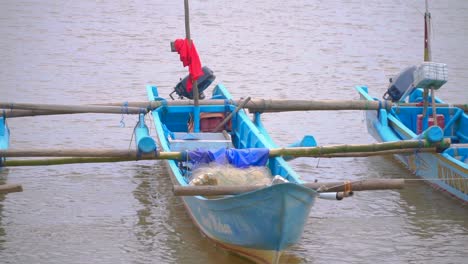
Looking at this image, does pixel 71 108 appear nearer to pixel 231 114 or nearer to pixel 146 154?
pixel 231 114

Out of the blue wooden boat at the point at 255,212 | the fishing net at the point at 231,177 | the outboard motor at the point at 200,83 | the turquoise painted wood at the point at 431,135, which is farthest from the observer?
the outboard motor at the point at 200,83

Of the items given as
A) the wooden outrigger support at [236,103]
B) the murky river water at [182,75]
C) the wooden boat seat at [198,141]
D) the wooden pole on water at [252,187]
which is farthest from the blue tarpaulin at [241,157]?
the wooden outrigger support at [236,103]

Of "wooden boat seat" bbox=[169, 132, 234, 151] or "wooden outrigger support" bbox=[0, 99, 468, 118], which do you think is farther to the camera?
"wooden outrigger support" bbox=[0, 99, 468, 118]

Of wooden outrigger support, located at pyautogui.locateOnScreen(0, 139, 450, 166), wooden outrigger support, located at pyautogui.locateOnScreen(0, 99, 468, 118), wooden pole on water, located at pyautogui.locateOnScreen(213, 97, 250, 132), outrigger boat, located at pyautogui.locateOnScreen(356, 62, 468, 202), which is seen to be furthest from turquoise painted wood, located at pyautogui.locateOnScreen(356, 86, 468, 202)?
wooden pole on water, located at pyautogui.locateOnScreen(213, 97, 250, 132)

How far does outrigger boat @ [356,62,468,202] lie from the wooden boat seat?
2.02 m

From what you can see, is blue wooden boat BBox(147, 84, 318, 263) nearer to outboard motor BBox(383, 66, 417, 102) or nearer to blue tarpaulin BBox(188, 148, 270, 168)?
blue tarpaulin BBox(188, 148, 270, 168)

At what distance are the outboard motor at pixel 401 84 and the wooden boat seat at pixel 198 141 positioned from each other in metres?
2.73

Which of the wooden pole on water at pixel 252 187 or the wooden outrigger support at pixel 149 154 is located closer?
the wooden pole on water at pixel 252 187

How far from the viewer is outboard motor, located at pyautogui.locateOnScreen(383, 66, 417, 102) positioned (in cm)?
1226

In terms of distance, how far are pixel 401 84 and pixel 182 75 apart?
215 inches

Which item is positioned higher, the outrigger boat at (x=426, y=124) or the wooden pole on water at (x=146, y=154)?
the wooden pole on water at (x=146, y=154)

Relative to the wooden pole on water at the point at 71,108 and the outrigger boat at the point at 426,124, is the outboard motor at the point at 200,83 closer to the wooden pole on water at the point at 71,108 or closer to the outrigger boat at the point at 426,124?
the wooden pole on water at the point at 71,108

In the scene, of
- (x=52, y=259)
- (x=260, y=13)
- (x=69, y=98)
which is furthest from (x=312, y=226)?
(x=260, y=13)

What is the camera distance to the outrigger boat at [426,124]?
10.4 meters
